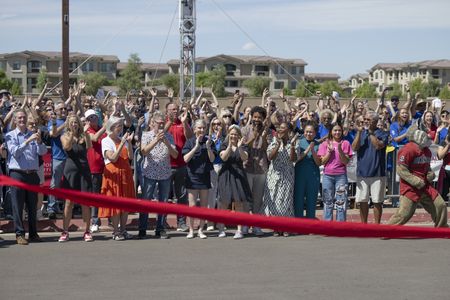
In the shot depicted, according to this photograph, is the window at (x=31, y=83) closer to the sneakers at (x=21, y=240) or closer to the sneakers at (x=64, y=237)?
the sneakers at (x=64, y=237)

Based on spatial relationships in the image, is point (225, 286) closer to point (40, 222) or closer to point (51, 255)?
point (51, 255)

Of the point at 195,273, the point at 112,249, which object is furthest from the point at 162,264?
the point at 112,249

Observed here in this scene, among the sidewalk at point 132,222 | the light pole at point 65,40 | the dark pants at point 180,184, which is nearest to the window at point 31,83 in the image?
the light pole at point 65,40

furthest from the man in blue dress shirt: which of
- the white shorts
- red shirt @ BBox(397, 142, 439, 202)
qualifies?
red shirt @ BBox(397, 142, 439, 202)

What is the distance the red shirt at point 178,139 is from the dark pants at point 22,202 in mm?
2148

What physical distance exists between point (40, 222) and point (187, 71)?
31.1 metres

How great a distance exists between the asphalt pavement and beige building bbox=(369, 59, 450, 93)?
123 m

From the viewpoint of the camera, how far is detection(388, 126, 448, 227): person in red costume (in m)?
11.3

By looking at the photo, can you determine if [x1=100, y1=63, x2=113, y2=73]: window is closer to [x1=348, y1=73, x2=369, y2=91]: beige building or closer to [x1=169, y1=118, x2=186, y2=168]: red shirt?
[x1=348, y1=73, x2=369, y2=91]: beige building

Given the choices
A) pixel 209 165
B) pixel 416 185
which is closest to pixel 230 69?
pixel 209 165

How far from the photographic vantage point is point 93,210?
12484mm

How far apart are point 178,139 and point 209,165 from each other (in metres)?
0.92

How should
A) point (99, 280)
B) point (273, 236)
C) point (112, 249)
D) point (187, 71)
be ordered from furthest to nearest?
point (187, 71), point (273, 236), point (112, 249), point (99, 280)

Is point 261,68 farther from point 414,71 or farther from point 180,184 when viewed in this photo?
point 180,184
